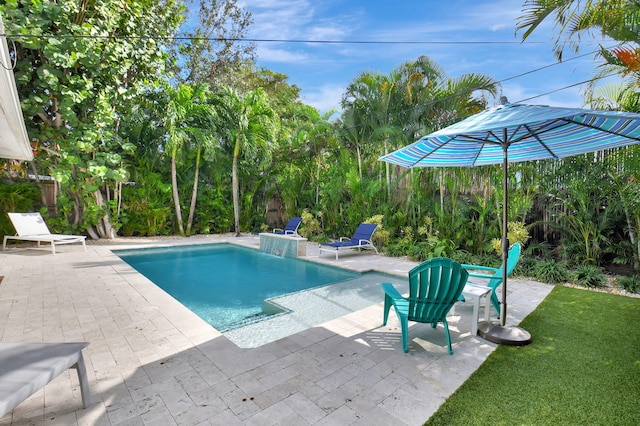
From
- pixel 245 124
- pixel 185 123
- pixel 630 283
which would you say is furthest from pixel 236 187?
pixel 630 283

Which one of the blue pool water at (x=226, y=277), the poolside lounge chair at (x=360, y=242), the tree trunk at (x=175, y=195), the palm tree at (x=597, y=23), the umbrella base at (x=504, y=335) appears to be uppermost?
the palm tree at (x=597, y=23)

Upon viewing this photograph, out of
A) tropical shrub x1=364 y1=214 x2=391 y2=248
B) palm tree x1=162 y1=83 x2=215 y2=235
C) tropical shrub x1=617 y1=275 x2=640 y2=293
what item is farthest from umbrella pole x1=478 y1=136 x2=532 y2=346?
palm tree x1=162 y1=83 x2=215 y2=235

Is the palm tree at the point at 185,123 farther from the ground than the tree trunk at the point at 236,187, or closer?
farther from the ground

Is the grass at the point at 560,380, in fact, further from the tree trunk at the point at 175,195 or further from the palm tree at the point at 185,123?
the tree trunk at the point at 175,195

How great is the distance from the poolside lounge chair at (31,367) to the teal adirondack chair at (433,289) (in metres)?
2.83

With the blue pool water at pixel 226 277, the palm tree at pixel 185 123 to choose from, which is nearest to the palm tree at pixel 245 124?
the palm tree at pixel 185 123

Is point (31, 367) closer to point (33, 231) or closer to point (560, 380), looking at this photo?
point (560, 380)

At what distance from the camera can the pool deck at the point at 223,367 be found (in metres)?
2.38

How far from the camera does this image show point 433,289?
347 cm

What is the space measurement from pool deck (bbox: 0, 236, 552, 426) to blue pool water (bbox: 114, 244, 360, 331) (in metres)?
0.86

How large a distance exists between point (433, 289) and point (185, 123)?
478 inches

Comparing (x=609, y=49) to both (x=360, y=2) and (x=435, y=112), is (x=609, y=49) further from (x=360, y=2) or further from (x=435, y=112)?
(x=360, y=2)

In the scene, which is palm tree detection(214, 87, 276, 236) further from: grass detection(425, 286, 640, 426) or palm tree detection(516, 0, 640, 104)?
grass detection(425, 286, 640, 426)

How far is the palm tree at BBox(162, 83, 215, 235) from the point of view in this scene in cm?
1198
